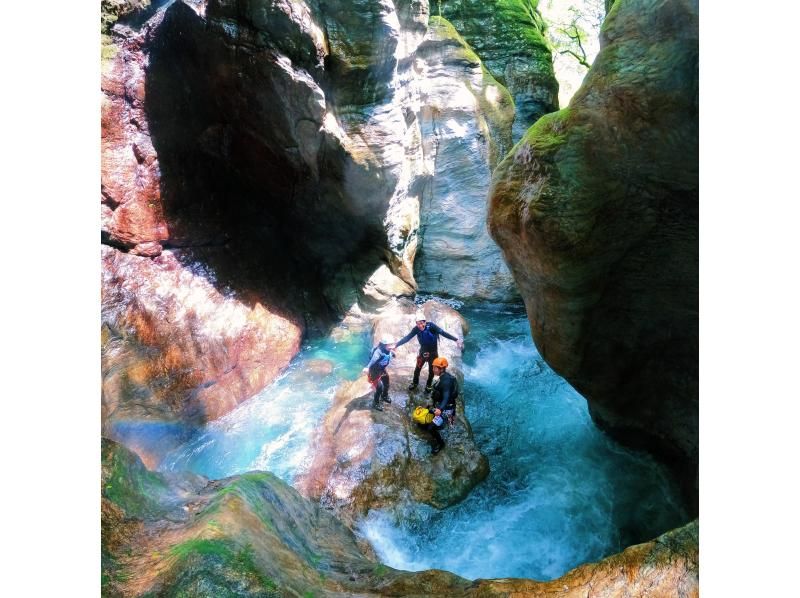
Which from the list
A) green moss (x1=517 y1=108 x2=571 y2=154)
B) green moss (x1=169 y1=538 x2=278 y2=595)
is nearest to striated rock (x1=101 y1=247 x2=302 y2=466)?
green moss (x1=169 y1=538 x2=278 y2=595)

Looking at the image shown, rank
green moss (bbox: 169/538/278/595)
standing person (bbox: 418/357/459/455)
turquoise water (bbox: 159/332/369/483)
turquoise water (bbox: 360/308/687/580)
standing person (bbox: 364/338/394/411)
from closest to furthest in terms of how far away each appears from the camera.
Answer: green moss (bbox: 169/538/278/595), turquoise water (bbox: 360/308/687/580), standing person (bbox: 418/357/459/455), turquoise water (bbox: 159/332/369/483), standing person (bbox: 364/338/394/411)

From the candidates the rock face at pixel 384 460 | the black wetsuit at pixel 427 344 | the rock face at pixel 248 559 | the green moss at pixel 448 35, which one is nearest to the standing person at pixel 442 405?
the rock face at pixel 384 460

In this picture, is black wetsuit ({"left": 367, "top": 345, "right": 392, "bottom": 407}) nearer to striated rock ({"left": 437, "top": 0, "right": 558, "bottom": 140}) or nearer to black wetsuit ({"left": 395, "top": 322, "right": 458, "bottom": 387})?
black wetsuit ({"left": 395, "top": 322, "right": 458, "bottom": 387})

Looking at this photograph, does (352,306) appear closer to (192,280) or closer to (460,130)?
(192,280)

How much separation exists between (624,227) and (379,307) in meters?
7.90

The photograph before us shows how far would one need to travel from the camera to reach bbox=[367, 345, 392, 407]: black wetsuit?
27.1ft

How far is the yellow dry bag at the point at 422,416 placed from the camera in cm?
763

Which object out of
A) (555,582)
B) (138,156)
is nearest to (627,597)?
(555,582)

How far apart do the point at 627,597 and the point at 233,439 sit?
23.6 feet

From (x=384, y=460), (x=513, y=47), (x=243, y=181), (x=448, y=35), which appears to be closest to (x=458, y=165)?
(x=448, y=35)

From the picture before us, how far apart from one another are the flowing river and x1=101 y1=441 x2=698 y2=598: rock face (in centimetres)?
254

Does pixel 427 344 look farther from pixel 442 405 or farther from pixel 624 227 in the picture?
pixel 624 227

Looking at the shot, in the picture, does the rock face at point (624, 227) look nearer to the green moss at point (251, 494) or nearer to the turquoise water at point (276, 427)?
the green moss at point (251, 494)

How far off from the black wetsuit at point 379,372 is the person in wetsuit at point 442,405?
37.0 inches
